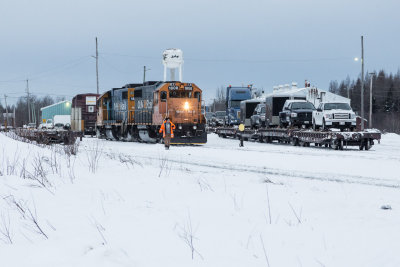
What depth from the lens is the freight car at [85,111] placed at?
41.8 m

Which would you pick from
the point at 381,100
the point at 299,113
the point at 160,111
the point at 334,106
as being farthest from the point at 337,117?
the point at 381,100

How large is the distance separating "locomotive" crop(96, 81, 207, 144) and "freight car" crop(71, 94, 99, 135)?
10469 millimetres

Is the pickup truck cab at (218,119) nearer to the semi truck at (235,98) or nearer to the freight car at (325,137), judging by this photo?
the semi truck at (235,98)

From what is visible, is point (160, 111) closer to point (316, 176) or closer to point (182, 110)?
point (182, 110)

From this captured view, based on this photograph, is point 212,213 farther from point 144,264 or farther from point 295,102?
point 295,102

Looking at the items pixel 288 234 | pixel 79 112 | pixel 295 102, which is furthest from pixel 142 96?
pixel 288 234

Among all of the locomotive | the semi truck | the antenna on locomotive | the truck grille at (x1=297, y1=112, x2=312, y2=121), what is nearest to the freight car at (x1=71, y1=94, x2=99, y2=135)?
the antenna on locomotive

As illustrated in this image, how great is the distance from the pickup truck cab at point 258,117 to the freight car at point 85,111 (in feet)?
50.3

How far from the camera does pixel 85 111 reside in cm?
4175

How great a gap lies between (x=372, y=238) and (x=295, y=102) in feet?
73.6

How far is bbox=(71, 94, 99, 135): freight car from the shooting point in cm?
4178

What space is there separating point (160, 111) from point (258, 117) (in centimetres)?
877

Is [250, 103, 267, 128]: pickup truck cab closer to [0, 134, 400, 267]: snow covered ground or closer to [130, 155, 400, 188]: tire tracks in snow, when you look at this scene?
[130, 155, 400, 188]: tire tracks in snow

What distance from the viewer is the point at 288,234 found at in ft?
17.7
